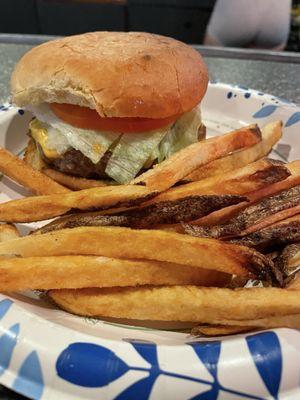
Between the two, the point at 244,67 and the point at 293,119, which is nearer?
the point at 293,119

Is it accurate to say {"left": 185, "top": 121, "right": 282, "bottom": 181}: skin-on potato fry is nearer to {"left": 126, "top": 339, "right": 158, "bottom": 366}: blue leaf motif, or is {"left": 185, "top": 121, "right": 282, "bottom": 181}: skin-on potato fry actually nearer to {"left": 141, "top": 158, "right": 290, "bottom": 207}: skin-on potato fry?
{"left": 141, "top": 158, "right": 290, "bottom": 207}: skin-on potato fry

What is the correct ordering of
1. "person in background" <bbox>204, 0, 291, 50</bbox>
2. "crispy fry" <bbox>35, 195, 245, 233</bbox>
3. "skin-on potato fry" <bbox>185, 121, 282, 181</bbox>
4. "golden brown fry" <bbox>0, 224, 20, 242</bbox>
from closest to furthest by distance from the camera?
"crispy fry" <bbox>35, 195, 245, 233</bbox> < "golden brown fry" <bbox>0, 224, 20, 242</bbox> < "skin-on potato fry" <bbox>185, 121, 282, 181</bbox> < "person in background" <bbox>204, 0, 291, 50</bbox>

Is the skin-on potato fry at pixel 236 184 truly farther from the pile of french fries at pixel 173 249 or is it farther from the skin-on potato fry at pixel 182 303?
the skin-on potato fry at pixel 182 303

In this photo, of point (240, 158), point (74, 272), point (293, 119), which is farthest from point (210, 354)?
point (293, 119)

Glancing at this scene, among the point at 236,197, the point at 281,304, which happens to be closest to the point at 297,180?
the point at 236,197

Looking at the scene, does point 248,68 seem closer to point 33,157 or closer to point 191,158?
point 33,157

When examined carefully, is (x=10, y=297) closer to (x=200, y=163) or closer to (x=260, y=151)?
(x=200, y=163)

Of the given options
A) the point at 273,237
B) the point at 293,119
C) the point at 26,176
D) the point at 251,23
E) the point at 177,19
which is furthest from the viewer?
the point at 177,19

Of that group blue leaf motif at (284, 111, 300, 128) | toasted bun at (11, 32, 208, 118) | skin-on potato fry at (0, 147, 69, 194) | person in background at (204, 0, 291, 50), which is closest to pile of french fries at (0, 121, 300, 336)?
skin-on potato fry at (0, 147, 69, 194)
